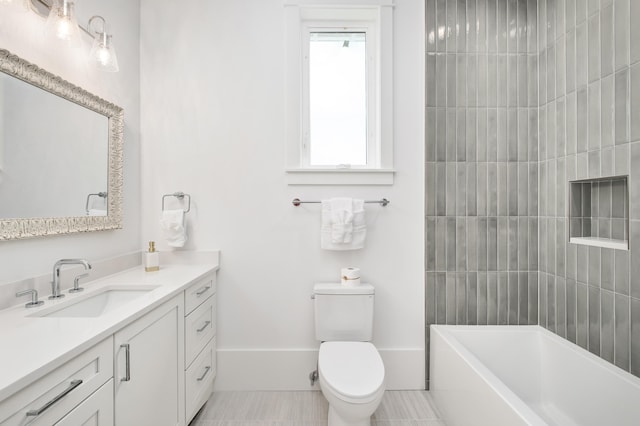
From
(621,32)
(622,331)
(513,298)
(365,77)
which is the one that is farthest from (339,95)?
(622,331)

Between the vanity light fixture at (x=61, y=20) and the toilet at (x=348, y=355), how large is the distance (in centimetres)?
171

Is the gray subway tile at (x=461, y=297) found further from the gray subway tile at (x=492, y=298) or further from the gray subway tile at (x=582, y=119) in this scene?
the gray subway tile at (x=582, y=119)

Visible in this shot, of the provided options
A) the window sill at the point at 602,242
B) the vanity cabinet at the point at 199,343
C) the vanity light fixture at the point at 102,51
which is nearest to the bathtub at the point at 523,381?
the window sill at the point at 602,242

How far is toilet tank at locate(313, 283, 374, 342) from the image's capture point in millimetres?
1821

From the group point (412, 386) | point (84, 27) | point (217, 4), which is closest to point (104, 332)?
point (84, 27)

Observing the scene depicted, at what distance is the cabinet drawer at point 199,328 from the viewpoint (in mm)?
1543

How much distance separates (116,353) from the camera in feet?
3.28

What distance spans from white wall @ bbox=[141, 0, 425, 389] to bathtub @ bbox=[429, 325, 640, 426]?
0.95 feet

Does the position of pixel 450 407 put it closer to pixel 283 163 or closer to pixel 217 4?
pixel 283 163

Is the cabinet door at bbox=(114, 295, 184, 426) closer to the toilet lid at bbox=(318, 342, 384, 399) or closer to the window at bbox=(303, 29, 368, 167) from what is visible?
the toilet lid at bbox=(318, 342, 384, 399)

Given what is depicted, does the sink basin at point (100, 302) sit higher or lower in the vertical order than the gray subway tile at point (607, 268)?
lower

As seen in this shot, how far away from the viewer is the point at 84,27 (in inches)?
61.0

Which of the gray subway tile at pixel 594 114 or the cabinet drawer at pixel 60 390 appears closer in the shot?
the cabinet drawer at pixel 60 390

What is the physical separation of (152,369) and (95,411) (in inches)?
12.6
